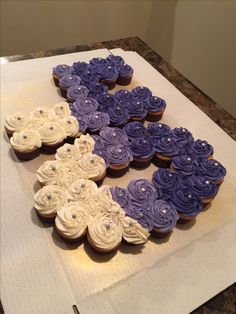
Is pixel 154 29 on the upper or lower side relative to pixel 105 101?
lower

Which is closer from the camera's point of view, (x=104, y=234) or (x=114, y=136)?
(x=104, y=234)

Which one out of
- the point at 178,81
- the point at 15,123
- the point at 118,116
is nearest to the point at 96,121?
the point at 118,116

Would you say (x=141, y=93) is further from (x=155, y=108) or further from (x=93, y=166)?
(x=93, y=166)

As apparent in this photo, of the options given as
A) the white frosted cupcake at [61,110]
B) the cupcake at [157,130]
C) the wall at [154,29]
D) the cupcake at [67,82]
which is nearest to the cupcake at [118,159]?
the cupcake at [157,130]

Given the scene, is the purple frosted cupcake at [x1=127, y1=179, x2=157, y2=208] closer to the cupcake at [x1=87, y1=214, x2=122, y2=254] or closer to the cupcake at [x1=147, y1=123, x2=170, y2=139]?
the cupcake at [x1=87, y1=214, x2=122, y2=254]

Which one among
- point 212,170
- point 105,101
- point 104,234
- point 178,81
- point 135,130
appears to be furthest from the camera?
point 178,81

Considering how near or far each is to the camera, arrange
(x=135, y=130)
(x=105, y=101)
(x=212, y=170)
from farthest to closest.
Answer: (x=105, y=101)
(x=135, y=130)
(x=212, y=170)
